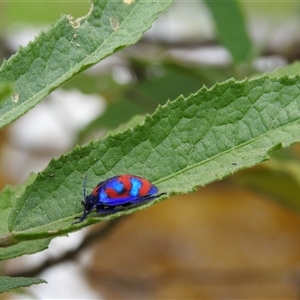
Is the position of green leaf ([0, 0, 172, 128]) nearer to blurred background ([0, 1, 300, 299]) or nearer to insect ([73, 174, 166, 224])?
insect ([73, 174, 166, 224])

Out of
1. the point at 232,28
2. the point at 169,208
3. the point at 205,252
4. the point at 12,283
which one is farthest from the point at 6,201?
the point at 169,208

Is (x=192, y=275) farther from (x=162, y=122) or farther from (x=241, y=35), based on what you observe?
(x=162, y=122)

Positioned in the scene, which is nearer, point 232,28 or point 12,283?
point 12,283

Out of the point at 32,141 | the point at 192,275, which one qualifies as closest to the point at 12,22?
the point at 32,141

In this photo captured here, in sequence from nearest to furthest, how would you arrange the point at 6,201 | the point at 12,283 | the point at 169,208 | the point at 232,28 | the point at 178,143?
the point at 12,283 < the point at 178,143 < the point at 6,201 < the point at 232,28 < the point at 169,208

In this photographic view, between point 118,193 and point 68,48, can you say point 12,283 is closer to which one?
point 118,193

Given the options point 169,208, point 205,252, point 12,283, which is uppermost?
point 169,208
